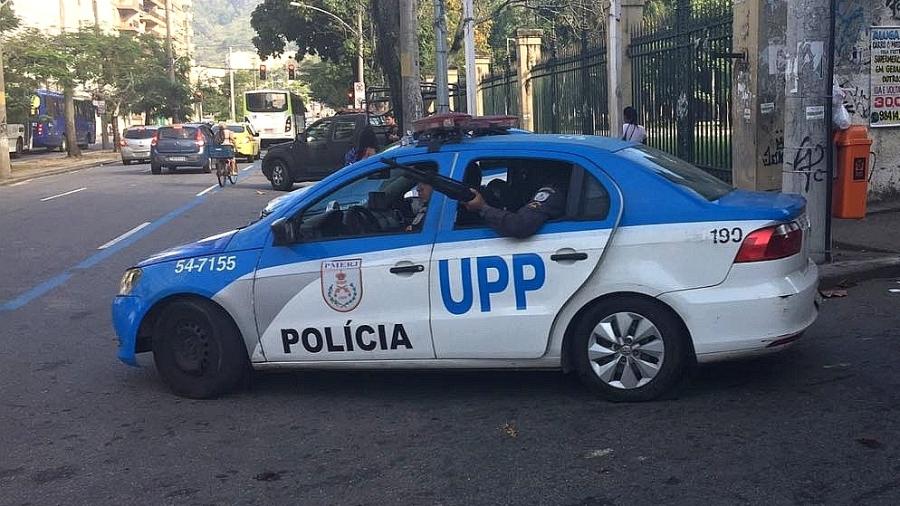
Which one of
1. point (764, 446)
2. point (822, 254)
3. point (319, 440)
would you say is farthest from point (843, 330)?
point (319, 440)

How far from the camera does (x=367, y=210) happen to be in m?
6.05

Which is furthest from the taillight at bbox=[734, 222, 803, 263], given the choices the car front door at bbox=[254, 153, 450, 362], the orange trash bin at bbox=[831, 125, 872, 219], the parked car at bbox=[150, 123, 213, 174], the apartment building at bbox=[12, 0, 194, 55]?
the apartment building at bbox=[12, 0, 194, 55]

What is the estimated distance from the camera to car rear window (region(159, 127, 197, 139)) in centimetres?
3031

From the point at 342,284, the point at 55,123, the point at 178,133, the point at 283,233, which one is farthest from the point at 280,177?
the point at 55,123

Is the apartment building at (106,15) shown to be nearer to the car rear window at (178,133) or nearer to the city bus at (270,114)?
the city bus at (270,114)

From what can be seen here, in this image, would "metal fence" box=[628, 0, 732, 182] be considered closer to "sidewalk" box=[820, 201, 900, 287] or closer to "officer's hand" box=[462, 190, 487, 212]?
"sidewalk" box=[820, 201, 900, 287]

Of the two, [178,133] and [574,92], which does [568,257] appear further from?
[178,133]

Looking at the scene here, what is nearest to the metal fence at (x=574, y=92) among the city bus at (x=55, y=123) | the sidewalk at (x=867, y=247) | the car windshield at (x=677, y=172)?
the sidewalk at (x=867, y=247)

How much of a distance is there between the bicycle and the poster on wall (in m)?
16.4

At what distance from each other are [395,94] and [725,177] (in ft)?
29.9

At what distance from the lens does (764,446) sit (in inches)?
189

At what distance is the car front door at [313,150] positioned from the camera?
23812mm

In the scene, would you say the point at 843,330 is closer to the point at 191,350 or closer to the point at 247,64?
the point at 191,350

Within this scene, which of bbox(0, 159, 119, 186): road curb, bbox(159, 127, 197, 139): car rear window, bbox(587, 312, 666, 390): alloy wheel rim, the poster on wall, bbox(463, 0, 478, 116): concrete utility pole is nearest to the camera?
bbox(587, 312, 666, 390): alloy wheel rim
